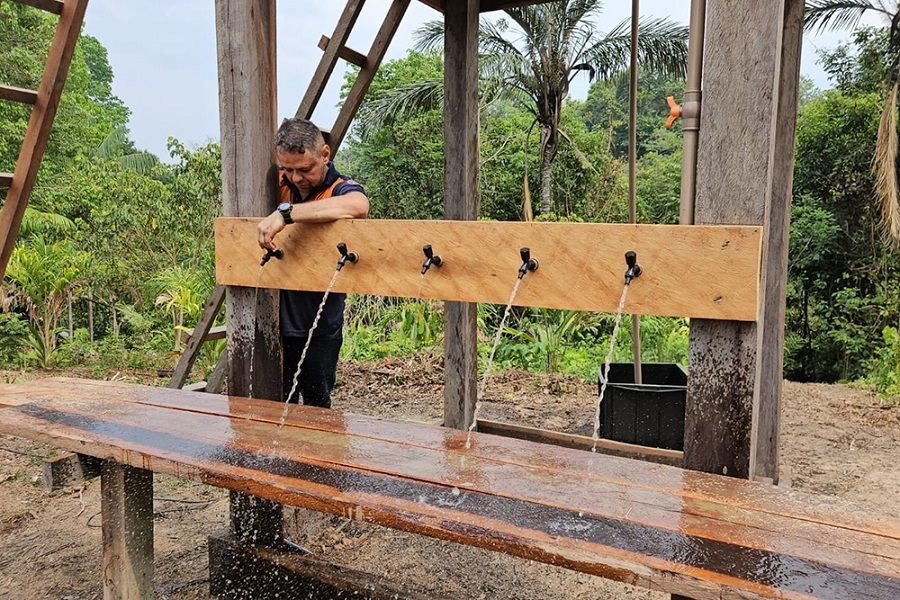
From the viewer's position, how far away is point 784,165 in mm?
3174

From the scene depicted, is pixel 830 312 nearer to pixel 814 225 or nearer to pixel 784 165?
pixel 814 225

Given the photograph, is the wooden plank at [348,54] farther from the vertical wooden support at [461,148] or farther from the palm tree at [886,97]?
the palm tree at [886,97]

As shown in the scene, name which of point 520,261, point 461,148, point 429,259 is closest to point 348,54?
point 461,148

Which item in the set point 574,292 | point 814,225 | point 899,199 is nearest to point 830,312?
Answer: point 814,225

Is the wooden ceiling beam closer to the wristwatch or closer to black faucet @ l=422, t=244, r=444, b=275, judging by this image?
the wristwatch

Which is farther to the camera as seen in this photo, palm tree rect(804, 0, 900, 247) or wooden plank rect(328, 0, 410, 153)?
palm tree rect(804, 0, 900, 247)

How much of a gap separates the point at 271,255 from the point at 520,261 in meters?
0.98

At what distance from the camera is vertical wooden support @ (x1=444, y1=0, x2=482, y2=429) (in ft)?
12.5

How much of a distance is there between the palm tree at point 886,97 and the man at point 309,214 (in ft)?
30.5

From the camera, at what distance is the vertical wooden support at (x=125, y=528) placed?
7.28ft

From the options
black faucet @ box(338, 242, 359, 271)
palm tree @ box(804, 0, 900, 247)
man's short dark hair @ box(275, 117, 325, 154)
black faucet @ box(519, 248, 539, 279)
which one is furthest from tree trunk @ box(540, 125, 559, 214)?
black faucet @ box(519, 248, 539, 279)

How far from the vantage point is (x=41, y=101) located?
3.17 meters

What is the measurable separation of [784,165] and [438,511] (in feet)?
8.35

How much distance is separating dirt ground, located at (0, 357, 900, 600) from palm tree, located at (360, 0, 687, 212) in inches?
299
